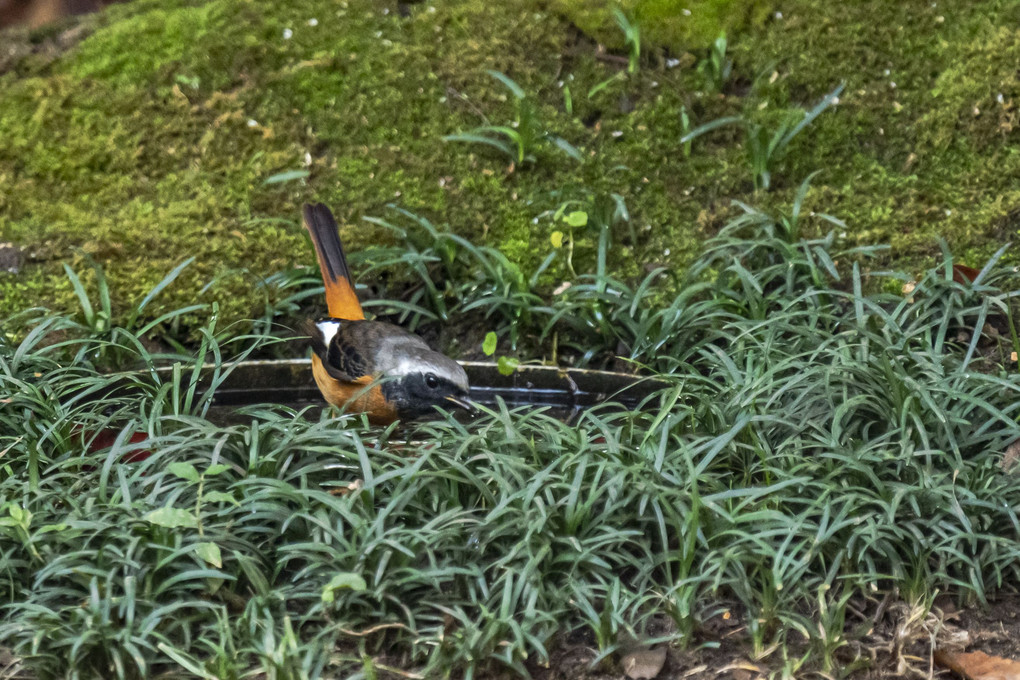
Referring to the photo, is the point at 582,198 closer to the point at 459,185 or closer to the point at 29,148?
the point at 459,185

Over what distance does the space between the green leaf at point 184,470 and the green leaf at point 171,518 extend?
13 cm

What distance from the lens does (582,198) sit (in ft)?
16.0

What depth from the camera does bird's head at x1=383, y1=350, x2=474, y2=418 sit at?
3.78 meters

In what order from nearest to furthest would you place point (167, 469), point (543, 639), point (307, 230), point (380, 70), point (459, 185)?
point (543, 639) → point (167, 469) → point (307, 230) → point (459, 185) → point (380, 70)

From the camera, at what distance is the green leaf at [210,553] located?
250 centimetres

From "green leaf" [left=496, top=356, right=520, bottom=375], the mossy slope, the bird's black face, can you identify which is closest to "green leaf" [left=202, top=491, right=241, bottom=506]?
the bird's black face

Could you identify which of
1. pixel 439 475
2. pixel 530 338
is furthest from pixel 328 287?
pixel 439 475

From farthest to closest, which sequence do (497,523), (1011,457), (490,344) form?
(490,344), (1011,457), (497,523)

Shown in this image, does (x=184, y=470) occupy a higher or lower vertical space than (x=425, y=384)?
higher

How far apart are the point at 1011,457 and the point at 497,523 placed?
175cm

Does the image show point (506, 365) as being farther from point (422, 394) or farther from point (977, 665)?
point (977, 665)

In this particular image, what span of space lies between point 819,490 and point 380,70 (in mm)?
3715

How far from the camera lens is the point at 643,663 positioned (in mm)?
2508

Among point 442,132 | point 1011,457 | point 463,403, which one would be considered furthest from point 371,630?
point 442,132
